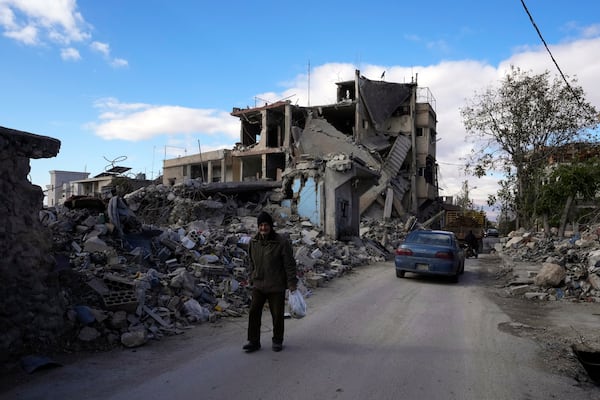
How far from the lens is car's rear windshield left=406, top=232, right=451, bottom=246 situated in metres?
13.5

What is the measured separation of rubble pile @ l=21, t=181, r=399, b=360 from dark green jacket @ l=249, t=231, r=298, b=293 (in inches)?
72.7

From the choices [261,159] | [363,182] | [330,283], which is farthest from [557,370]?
[261,159]

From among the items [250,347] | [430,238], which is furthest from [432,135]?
[250,347]

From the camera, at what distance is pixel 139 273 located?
7996mm

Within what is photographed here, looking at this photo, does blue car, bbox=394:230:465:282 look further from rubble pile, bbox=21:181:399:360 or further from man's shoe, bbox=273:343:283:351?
man's shoe, bbox=273:343:283:351

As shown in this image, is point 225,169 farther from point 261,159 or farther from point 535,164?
point 535,164

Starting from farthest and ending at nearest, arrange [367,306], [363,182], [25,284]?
[363,182], [367,306], [25,284]

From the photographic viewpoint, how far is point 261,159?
44.7 m

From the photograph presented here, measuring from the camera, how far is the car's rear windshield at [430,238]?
13453mm

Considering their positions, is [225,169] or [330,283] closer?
[330,283]

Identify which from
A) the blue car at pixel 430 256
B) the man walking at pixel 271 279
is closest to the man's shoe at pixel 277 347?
the man walking at pixel 271 279

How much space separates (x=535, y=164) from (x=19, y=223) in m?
32.8

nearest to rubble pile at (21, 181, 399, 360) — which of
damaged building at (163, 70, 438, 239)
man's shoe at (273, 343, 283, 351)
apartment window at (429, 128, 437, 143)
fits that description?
man's shoe at (273, 343, 283, 351)

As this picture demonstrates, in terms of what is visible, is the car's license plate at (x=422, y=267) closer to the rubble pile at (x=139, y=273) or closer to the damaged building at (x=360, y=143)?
the rubble pile at (x=139, y=273)
